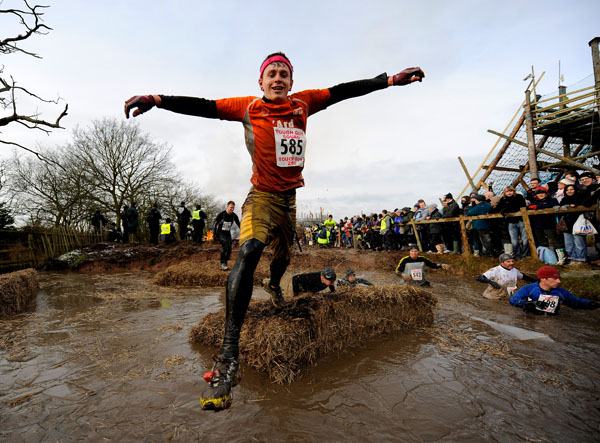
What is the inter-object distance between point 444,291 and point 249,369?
19.3ft

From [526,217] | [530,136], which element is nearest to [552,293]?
[526,217]

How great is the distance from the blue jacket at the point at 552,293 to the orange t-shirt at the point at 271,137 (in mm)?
5222

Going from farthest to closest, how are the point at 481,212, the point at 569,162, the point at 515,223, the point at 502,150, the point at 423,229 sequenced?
the point at 502,150 < the point at 423,229 < the point at 569,162 < the point at 481,212 < the point at 515,223

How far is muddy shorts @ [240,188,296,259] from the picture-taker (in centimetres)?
251

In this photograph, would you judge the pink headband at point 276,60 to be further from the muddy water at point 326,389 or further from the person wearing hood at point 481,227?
the person wearing hood at point 481,227

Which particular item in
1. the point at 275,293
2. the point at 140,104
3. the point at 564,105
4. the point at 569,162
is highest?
the point at 564,105

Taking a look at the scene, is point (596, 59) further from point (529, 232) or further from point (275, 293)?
point (275, 293)

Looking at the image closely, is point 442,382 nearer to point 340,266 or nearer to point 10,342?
point 10,342

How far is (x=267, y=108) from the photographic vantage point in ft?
8.84

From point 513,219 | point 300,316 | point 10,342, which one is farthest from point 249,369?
point 513,219

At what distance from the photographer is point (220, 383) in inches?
75.6

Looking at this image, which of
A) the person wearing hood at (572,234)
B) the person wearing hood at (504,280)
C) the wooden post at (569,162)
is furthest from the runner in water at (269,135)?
the wooden post at (569,162)

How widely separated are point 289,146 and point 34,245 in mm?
16023

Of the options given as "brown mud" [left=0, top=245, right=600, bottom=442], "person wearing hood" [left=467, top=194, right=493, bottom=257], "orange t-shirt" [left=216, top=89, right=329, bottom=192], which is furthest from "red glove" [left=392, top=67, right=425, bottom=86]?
"person wearing hood" [left=467, top=194, right=493, bottom=257]
